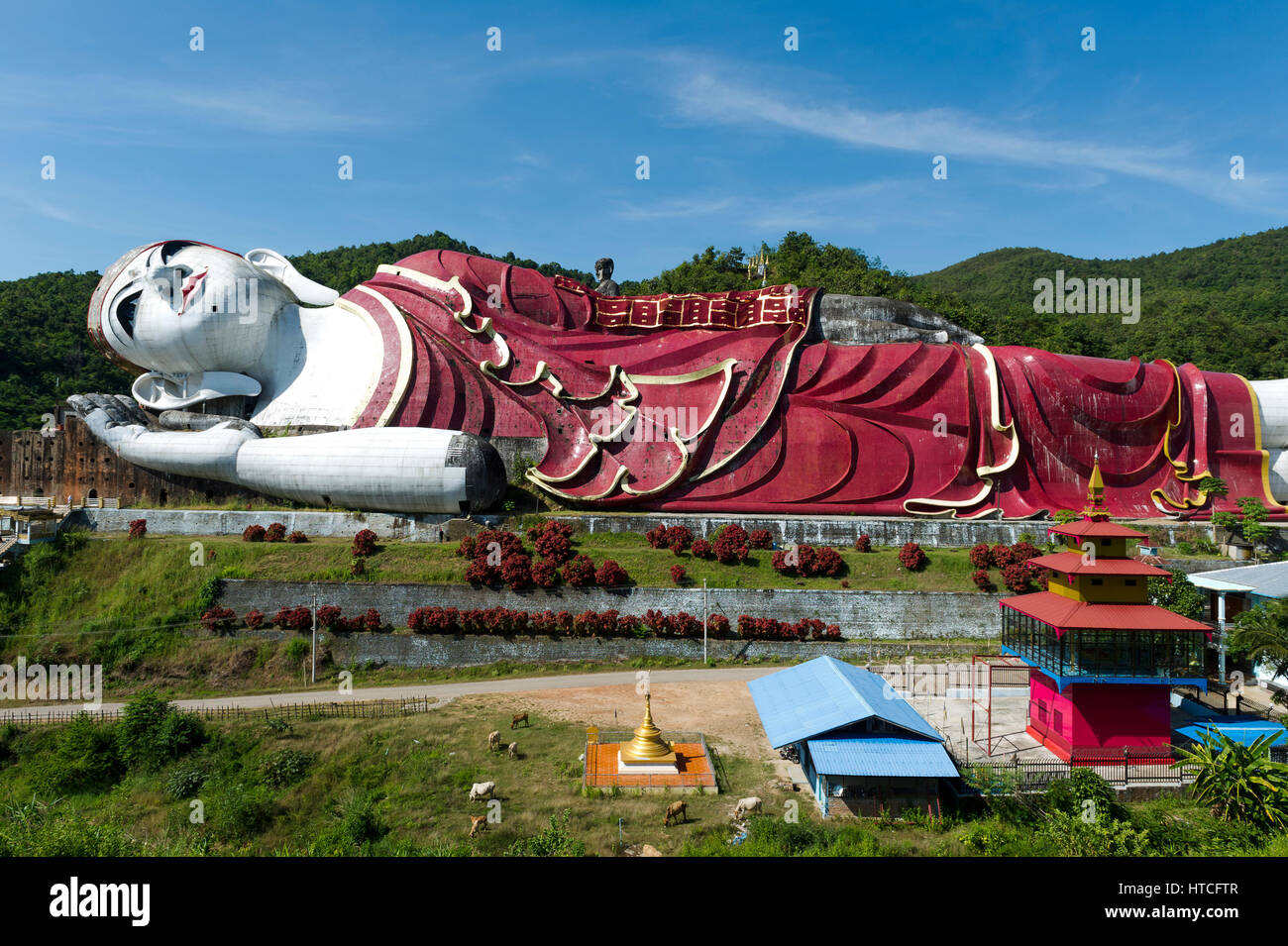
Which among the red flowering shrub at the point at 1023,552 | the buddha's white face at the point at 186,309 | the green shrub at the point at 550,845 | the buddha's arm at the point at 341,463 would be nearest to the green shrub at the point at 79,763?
the buddha's arm at the point at 341,463

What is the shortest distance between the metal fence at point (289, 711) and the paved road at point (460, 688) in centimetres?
23

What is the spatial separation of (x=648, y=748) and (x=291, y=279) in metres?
20.2

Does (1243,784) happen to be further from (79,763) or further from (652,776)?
(79,763)

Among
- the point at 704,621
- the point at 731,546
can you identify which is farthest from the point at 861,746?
the point at 731,546

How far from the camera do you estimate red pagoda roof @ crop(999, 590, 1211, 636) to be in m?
12.6

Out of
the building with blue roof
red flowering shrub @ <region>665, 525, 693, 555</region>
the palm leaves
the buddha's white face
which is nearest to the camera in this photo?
the palm leaves

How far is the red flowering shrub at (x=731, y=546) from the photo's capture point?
67.6 feet

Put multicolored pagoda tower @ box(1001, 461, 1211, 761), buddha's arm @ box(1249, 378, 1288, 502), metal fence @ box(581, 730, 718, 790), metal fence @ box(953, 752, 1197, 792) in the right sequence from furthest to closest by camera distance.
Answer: buddha's arm @ box(1249, 378, 1288, 502) < multicolored pagoda tower @ box(1001, 461, 1211, 761) < metal fence @ box(581, 730, 718, 790) < metal fence @ box(953, 752, 1197, 792)

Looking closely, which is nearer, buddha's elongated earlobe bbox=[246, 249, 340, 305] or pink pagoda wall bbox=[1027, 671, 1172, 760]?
pink pagoda wall bbox=[1027, 671, 1172, 760]

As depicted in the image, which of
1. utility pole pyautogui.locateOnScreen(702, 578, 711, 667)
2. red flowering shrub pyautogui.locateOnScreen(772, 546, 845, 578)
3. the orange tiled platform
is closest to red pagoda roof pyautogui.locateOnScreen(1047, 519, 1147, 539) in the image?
red flowering shrub pyautogui.locateOnScreen(772, 546, 845, 578)

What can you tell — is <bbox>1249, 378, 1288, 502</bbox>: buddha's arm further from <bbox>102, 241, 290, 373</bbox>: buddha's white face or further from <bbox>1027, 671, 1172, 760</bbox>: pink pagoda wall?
<bbox>102, 241, 290, 373</bbox>: buddha's white face

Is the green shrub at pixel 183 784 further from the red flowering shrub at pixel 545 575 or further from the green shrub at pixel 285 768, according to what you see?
the red flowering shrub at pixel 545 575

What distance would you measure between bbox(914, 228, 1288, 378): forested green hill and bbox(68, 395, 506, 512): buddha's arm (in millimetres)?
34778

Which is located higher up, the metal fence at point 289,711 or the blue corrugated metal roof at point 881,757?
the blue corrugated metal roof at point 881,757
